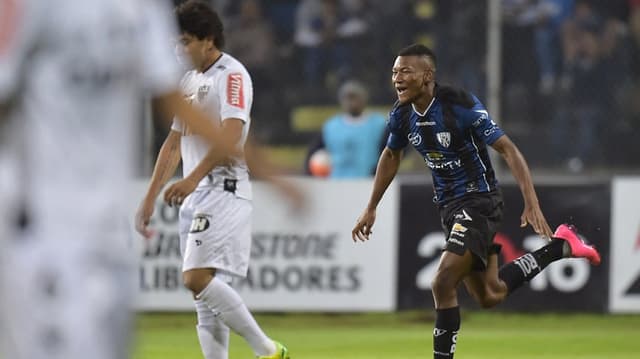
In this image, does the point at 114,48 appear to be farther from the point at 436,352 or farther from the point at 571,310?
the point at 571,310

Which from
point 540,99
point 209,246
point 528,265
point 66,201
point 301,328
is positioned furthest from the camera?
point 540,99

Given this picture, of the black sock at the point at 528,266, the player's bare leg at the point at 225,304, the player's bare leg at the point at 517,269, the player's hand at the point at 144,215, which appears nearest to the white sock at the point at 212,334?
the player's bare leg at the point at 225,304

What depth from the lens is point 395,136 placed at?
358 inches

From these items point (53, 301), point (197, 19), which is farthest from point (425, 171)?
point (53, 301)

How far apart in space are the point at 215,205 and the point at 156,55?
14.7ft

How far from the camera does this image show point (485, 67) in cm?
1400

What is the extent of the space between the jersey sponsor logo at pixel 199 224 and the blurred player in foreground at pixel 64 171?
4485mm

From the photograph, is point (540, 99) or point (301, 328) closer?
point (301, 328)

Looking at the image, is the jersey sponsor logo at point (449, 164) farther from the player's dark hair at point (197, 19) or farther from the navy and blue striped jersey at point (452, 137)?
the player's dark hair at point (197, 19)

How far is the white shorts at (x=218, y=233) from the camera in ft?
27.1

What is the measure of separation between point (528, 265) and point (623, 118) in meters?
4.86

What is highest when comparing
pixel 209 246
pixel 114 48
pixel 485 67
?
pixel 485 67

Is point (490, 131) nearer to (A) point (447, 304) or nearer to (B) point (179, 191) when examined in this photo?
(A) point (447, 304)

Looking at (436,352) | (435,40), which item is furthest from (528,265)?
(435,40)
